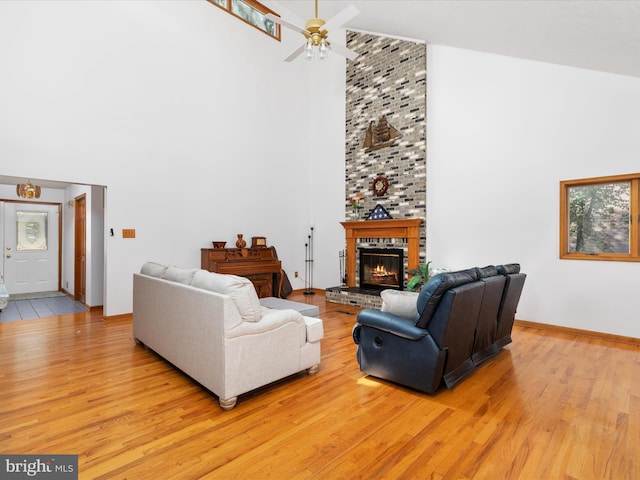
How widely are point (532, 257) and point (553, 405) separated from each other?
2.75m

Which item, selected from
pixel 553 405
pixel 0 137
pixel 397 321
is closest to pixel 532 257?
pixel 553 405

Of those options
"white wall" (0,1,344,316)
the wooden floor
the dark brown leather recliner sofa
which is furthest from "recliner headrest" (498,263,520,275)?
"white wall" (0,1,344,316)

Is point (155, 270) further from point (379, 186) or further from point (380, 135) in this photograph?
point (380, 135)

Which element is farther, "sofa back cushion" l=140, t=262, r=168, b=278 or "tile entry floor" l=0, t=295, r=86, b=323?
"tile entry floor" l=0, t=295, r=86, b=323

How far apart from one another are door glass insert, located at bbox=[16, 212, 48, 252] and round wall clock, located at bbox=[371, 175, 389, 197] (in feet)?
23.7

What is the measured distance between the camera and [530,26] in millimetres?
3646

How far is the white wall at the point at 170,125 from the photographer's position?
178 inches

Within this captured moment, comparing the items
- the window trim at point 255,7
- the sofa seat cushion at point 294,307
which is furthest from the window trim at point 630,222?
the window trim at point 255,7

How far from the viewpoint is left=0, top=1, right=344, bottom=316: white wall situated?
4.51 meters

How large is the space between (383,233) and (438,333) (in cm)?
391

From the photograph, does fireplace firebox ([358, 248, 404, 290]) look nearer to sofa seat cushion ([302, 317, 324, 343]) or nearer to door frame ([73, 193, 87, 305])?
sofa seat cushion ([302, 317, 324, 343])

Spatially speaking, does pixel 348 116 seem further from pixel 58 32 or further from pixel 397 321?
pixel 397 321

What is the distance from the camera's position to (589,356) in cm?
361

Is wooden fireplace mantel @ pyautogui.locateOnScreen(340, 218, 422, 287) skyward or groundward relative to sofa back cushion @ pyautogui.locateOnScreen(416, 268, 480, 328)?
skyward
